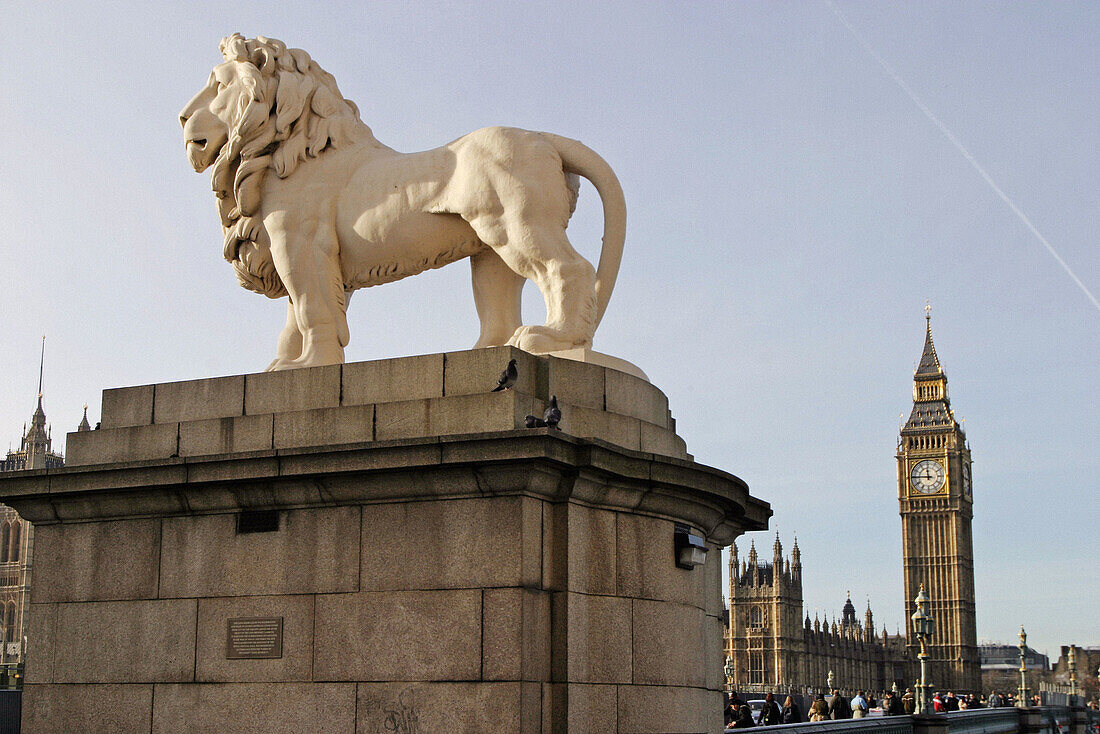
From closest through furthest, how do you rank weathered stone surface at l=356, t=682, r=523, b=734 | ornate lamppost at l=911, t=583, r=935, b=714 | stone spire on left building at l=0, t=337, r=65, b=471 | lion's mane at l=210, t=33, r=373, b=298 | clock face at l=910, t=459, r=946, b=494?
weathered stone surface at l=356, t=682, r=523, b=734 < lion's mane at l=210, t=33, r=373, b=298 < ornate lamppost at l=911, t=583, r=935, b=714 < stone spire on left building at l=0, t=337, r=65, b=471 < clock face at l=910, t=459, r=946, b=494

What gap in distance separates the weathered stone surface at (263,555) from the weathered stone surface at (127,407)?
0.95m

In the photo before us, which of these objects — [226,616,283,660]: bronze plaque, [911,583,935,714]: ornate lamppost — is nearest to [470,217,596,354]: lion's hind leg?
[226,616,283,660]: bronze plaque

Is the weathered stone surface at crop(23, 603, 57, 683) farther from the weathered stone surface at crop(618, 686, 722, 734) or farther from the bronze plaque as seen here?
the weathered stone surface at crop(618, 686, 722, 734)

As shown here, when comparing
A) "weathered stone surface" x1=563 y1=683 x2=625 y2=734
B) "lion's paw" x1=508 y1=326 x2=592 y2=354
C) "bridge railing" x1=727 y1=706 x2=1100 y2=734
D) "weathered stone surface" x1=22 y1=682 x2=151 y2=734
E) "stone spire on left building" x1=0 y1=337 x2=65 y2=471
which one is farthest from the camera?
"stone spire on left building" x1=0 y1=337 x2=65 y2=471

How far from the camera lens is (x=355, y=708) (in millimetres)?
8062

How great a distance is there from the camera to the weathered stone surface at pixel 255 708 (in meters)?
8.12

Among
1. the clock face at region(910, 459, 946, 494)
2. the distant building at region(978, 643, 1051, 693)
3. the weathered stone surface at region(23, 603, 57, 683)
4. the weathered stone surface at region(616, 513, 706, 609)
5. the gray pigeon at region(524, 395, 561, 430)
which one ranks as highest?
the clock face at region(910, 459, 946, 494)

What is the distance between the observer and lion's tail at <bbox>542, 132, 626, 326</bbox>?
966 cm

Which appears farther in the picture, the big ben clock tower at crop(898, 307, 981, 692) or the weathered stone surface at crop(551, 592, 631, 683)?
the big ben clock tower at crop(898, 307, 981, 692)

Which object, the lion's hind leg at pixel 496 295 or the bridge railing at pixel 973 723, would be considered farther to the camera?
the bridge railing at pixel 973 723

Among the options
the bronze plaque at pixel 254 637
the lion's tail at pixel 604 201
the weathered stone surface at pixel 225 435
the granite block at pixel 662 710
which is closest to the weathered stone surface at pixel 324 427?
the weathered stone surface at pixel 225 435

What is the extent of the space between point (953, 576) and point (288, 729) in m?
129

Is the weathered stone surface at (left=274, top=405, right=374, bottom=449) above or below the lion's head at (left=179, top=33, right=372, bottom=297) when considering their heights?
below

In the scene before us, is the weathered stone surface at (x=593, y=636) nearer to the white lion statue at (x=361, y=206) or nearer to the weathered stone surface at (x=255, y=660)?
the weathered stone surface at (x=255, y=660)
